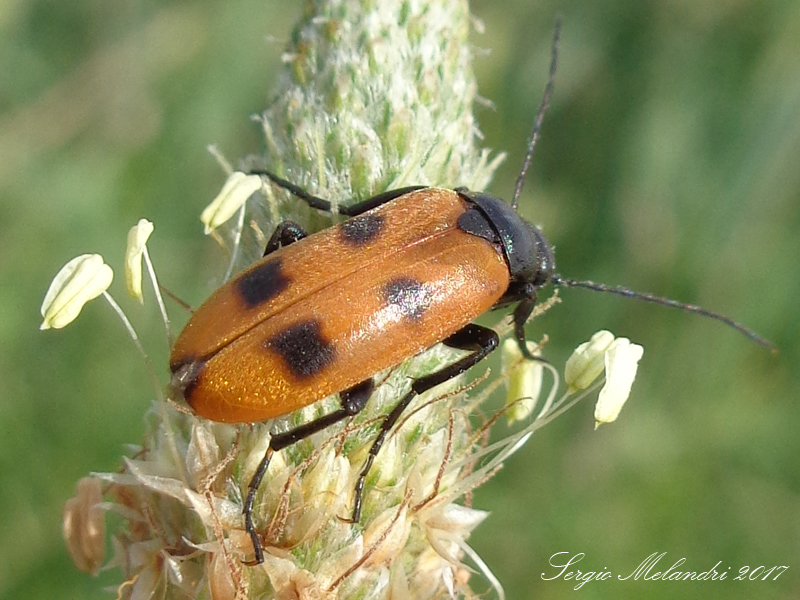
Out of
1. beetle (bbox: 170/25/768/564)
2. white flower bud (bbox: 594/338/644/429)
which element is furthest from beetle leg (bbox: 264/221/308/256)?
white flower bud (bbox: 594/338/644/429)

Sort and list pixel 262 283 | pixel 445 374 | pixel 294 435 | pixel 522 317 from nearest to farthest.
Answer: pixel 294 435 < pixel 262 283 < pixel 445 374 < pixel 522 317

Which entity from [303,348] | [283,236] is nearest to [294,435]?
[303,348]

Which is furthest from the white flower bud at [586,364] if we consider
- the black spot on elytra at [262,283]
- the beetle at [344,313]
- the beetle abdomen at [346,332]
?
the black spot on elytra at [262,283]

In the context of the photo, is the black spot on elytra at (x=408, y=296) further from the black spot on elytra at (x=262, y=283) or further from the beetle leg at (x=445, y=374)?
the black spot on elytra at (x=262, y=283)

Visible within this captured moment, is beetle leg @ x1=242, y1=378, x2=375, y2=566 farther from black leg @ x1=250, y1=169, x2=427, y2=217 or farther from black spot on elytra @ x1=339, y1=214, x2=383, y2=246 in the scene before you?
black leg @ x1=250, y1=169, x2=427, y2=217

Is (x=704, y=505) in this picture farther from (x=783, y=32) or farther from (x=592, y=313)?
(x=783, y=32)

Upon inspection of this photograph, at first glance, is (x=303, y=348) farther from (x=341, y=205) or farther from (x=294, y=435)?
(x=341, y=205)

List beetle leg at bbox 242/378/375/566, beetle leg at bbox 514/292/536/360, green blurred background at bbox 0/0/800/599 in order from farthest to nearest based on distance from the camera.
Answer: green blurred background at bbox 0/0/800/599
beetle leg at bbox 514/292/536/360
beetle leg at bbox 242/378/375/566

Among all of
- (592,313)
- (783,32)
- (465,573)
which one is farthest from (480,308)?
(783,32)
